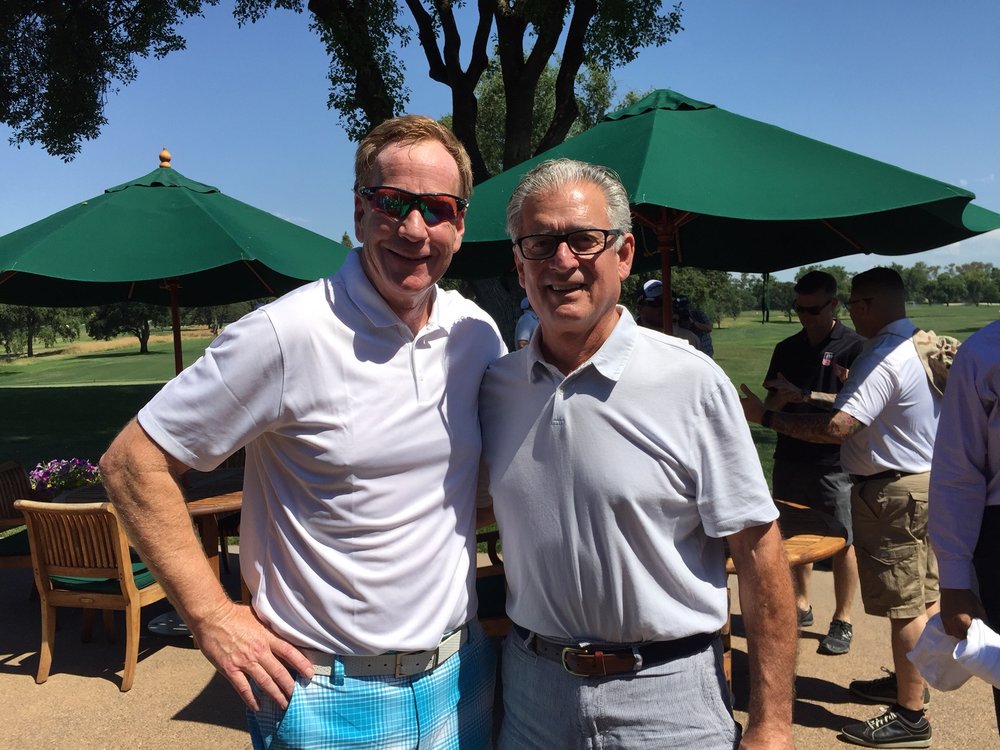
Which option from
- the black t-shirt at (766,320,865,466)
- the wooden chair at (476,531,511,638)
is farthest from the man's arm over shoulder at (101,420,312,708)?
the black t-shirt at (766,320,865,466)

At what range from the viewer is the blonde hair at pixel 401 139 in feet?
5.76

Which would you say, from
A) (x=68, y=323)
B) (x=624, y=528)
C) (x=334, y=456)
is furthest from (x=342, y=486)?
(x=68, y=323)

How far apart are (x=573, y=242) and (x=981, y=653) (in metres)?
1.51

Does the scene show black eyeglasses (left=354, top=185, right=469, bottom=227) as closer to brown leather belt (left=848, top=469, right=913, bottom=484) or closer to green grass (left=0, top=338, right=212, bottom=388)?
brown leather belt (left=848, top=469, right=913, bottom=484)

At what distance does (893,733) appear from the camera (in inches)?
131

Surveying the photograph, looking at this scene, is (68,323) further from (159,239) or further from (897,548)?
(897,548)

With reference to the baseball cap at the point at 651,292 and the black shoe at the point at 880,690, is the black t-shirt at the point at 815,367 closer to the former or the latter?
the black shoe at the point at 880,690

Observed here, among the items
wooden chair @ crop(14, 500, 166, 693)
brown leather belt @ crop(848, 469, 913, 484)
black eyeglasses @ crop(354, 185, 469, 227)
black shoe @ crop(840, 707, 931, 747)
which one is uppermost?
black eyeglasses @ crop(354, 185, 469, 227)

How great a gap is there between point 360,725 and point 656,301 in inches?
189

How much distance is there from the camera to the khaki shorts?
3.37 m

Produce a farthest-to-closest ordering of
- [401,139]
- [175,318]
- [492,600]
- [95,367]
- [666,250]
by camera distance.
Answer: [95,367], [175,318], [666,250], [492,600], [401,139]

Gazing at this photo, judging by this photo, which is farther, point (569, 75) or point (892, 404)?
point (569, 75)

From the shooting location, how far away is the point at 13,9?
38.1ft

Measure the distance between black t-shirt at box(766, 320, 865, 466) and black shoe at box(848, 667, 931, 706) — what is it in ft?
4.08
